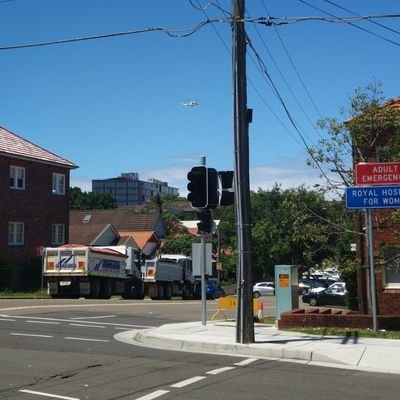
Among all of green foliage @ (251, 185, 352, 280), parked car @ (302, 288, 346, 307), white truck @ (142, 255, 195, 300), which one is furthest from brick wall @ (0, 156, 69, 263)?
green foliage @ (251, 185, 352, 280)

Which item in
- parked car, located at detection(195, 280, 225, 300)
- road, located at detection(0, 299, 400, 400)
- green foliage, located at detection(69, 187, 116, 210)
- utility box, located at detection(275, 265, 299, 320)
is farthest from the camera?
green foliage, located at detection(69, 187, 116, 210)

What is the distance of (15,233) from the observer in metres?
40.3

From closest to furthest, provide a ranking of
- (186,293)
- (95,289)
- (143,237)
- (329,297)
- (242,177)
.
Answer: (242,177)
(95,289)
(329,297)
(186,293)
(143,237)

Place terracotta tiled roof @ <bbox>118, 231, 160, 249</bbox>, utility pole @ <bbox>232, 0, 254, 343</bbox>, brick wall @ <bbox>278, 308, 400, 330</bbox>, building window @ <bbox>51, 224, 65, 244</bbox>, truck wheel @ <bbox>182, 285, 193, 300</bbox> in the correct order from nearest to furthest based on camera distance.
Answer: utility pole @ <bbox>232, 0, 254, 343</bbox>, brick wall @ <bbox>278, 308, 400, 330</bbox>, building window @ <bbox>51, 224, 65, 244</bbox>, truck wheel @ <bbox>182, 285, 193, 300</bbox>, terracotta tiled roof @ <bbox>118, 231, 160, 249</bbox>

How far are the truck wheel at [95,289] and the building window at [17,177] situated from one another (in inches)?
386

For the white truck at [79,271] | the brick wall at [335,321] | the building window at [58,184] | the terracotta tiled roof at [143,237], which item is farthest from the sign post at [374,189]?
the terracotta tiled roof at [143,237]

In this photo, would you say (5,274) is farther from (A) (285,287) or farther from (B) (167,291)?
(A) (285,287)

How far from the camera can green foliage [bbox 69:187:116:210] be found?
112 m

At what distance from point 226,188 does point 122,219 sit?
187ft

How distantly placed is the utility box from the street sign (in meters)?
5.11

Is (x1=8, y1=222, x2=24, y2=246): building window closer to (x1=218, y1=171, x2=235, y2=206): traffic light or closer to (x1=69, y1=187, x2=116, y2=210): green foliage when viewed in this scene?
(x1=218, y1=171, x2=235, y2=206): traffic light

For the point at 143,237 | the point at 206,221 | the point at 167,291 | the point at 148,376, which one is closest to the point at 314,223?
the point at 206,221

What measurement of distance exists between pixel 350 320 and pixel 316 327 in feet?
3.00

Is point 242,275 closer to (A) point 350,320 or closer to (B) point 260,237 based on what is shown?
(A) point 350,320
